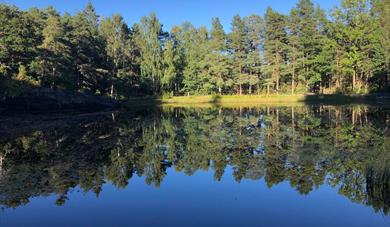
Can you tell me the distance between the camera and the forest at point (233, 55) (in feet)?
190

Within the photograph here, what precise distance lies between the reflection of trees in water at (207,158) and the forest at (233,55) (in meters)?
30.7

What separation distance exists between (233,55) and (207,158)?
6055 centimetres

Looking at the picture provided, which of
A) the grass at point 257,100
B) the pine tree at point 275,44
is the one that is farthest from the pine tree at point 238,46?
the grass at point 257,100

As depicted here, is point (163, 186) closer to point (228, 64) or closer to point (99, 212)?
point (99, 212)

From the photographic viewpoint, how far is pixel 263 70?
240 feet

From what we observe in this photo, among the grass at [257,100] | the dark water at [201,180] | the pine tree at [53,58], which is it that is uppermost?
the pine tree at [53,58]

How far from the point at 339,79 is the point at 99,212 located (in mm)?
65654

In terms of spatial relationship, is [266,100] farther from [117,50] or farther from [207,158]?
[207,158]

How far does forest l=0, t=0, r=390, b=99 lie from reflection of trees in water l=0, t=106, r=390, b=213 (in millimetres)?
30728

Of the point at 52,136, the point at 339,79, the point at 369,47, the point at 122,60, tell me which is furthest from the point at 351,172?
the point at 122,60

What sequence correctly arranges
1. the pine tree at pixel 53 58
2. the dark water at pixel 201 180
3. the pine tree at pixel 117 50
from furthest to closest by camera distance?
the pine tree at pixel 117 50 → the pine tree at pixel 53 58 → the dark water at pixel 201 180

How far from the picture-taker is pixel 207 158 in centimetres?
1670

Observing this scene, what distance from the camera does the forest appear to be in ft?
190

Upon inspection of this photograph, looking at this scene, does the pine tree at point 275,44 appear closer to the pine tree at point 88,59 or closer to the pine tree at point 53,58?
the pine tree at point 88,59
